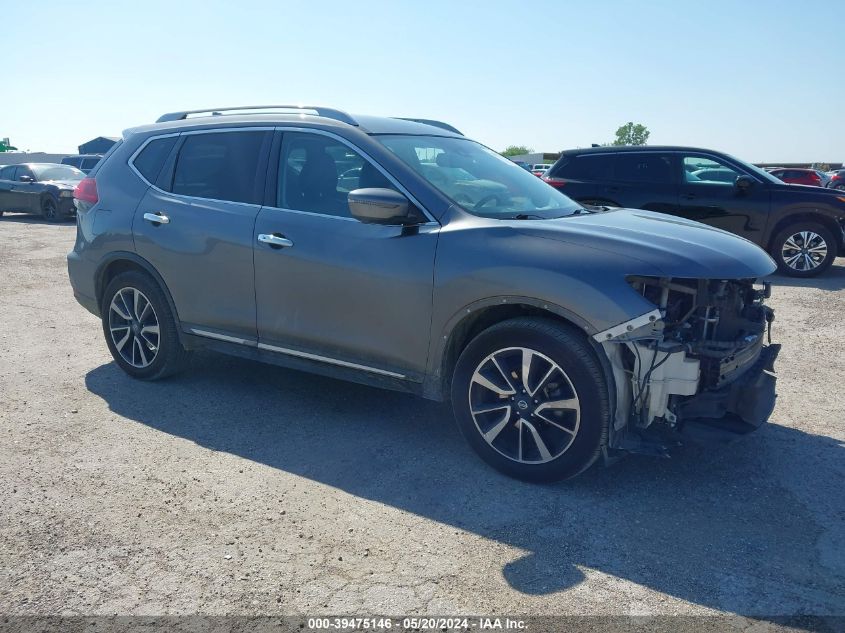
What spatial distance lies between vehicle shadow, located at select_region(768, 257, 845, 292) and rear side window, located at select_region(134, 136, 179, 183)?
787cm

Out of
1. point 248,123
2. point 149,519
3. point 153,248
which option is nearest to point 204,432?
point 149,519

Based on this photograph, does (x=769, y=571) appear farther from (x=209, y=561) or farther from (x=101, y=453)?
(x=101, y=453)

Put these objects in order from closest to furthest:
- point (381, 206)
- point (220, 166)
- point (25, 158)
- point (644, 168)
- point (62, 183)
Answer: point (381, 206)
point (220, 166)
point (644, 168)
point (62, 183)
point (25, 158)

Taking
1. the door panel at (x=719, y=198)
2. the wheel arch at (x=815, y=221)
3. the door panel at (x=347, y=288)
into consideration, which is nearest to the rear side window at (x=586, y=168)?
the door panel at (x=719, y=198)

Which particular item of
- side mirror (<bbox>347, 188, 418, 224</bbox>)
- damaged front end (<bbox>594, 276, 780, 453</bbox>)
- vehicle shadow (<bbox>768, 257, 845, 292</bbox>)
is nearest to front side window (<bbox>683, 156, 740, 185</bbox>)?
vehicle shadow (<bbox>768, 257, 845, 292</bbox>)

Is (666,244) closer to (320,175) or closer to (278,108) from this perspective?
(320,175)

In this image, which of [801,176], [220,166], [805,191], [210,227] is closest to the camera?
[210,227]

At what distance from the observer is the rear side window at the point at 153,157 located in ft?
16.9

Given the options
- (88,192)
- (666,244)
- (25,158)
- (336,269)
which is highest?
(25,158)

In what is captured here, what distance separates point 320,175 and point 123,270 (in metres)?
1.98

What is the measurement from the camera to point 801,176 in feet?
62.5

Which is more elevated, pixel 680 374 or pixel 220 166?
pixel 220 166

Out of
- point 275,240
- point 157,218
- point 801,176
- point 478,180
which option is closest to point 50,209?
point 157,218

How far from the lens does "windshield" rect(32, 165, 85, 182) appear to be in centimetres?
1894
